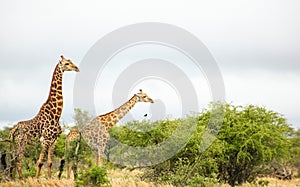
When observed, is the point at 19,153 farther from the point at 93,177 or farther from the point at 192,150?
the point at 192,150

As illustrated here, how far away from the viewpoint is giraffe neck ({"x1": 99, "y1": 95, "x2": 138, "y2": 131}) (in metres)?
17.2

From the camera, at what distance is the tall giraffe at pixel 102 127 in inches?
658

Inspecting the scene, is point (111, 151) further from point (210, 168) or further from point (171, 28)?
point (171, 28)

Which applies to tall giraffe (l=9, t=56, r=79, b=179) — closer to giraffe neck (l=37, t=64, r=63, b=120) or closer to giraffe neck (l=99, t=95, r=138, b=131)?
giraffe neck (l=37, t=64, r=63, b=120)

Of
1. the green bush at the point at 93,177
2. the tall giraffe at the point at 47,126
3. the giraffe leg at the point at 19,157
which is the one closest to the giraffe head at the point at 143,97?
the tall giraffe at the point at 47,126

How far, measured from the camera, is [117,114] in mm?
17375

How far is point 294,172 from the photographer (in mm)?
40000

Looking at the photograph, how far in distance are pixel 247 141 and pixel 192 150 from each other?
3603 mm

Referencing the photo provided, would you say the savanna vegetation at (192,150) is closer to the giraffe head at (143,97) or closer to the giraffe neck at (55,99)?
the giraffe head at (143,97)

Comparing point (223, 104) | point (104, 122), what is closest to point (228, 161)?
point (223, 104)

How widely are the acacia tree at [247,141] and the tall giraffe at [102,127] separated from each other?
4.72m

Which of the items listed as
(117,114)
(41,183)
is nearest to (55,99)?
(117,114)

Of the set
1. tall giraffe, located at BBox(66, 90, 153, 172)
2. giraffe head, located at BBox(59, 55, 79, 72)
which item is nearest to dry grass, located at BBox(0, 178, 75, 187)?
tall giraffe, located at BBox(66, 90, 153, 172)

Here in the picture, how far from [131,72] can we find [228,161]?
6.21 m
